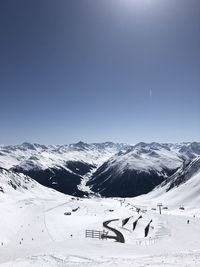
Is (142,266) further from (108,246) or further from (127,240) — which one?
(127,240)

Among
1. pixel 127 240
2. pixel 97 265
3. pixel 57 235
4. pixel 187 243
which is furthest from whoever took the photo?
pixel 57 235

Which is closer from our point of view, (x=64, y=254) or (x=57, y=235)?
(x=64, y=254)

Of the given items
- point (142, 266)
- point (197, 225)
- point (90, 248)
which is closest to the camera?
point (142, 266)

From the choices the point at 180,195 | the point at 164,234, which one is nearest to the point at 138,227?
the point at 164,234

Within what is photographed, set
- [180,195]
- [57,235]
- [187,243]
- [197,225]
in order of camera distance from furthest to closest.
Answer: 1. [180,195]
2. [197,225]
3. [57,235]
4. [187,243]

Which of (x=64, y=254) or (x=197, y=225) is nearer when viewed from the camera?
(x=64, y=254)

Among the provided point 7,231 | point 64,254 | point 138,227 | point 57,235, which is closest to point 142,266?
point 64,254

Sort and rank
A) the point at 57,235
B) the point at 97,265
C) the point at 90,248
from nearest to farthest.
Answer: the point at 97,265
the point at 90,248
the point at 57,235

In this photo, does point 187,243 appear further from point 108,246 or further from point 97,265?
point 97,265
